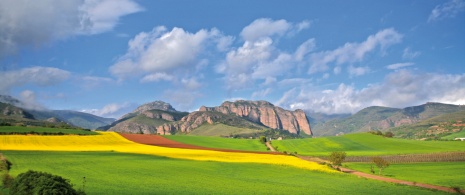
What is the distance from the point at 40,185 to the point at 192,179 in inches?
953

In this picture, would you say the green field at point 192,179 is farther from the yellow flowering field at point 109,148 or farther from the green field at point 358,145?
the green field at point 358,145

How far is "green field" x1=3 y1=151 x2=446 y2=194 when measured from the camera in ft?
137

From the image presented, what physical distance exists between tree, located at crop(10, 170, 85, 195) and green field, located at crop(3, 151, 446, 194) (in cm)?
737

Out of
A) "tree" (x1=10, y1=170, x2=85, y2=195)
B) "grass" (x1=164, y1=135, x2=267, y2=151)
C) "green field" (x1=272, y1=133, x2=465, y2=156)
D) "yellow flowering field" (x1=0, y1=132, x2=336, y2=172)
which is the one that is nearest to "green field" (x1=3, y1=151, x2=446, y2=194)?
"tree" (x1=10, y1=170, x2=85, y2=195)

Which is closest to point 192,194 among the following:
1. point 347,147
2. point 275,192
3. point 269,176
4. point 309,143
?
point 275,192

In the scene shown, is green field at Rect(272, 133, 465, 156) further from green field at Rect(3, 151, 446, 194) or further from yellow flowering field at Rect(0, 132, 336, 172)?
green field at Rect(3, 151, 446, 194)

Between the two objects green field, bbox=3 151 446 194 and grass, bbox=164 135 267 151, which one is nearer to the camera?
green field, bbox=3 151 446 194

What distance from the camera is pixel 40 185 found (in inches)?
1120

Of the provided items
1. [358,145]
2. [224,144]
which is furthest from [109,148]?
[358,145]

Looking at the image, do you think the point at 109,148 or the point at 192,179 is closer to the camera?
the point at 192,179

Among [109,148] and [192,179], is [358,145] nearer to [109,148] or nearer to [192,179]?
[109,148]

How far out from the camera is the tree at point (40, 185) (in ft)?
91.7

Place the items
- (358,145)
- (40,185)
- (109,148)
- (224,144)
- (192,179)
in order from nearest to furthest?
1. (40,185)
2. (192,179)
3. (109,148)
4. (358,145)
5. (224,144)

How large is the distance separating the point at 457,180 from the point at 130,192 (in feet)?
161
